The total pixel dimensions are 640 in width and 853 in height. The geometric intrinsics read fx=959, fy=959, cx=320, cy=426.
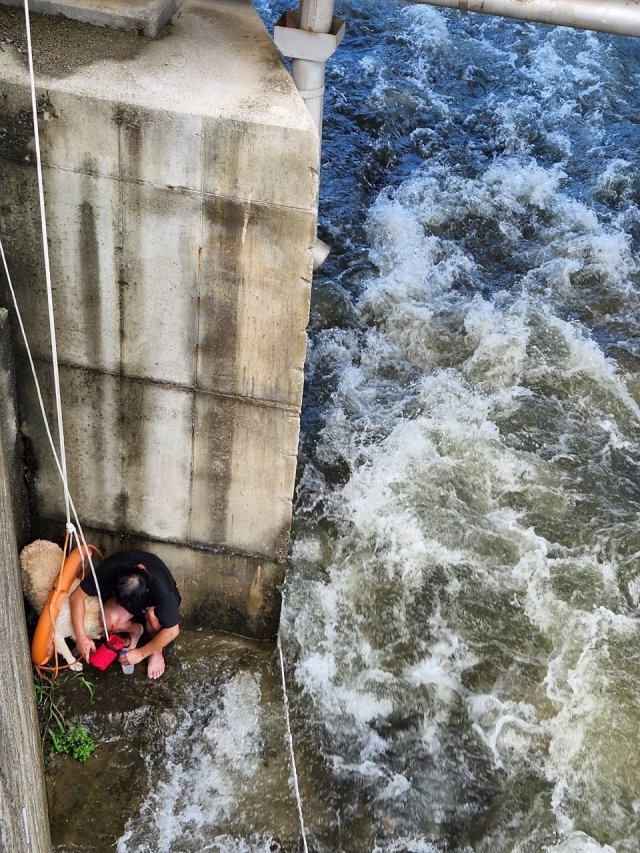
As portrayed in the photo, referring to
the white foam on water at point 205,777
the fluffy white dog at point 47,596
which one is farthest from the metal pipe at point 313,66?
the white foam on water at point 205,777

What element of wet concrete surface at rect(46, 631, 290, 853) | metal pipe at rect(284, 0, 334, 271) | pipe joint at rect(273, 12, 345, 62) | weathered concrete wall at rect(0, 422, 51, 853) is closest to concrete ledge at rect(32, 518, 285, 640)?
wet concrete surface at rect(46, 631, 290, 853)

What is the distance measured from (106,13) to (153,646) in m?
3.82

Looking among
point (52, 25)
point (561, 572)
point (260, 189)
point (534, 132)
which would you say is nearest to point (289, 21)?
point (52, 25)

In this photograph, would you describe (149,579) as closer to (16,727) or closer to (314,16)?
(16,727)

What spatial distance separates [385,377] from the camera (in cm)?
897

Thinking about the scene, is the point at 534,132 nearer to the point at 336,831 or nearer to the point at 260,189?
the point at 260,189

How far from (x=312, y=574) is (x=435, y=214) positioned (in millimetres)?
5572

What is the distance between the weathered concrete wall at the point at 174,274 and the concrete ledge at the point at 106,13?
0.09 meters

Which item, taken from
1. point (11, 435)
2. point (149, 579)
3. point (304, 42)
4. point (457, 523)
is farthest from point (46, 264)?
point (457, 523)

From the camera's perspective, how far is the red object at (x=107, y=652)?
6.09 metres

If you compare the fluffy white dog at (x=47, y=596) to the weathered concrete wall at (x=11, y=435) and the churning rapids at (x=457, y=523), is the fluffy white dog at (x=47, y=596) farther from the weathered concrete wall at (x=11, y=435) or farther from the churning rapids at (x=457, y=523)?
the churning rapids at (x=457, y=523)

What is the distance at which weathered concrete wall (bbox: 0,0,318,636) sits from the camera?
4.86m

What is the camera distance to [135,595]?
5.83 metres

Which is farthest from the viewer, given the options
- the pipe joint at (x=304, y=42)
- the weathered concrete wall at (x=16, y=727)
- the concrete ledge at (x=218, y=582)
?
the concrete ledge at (x=218, y=582)
